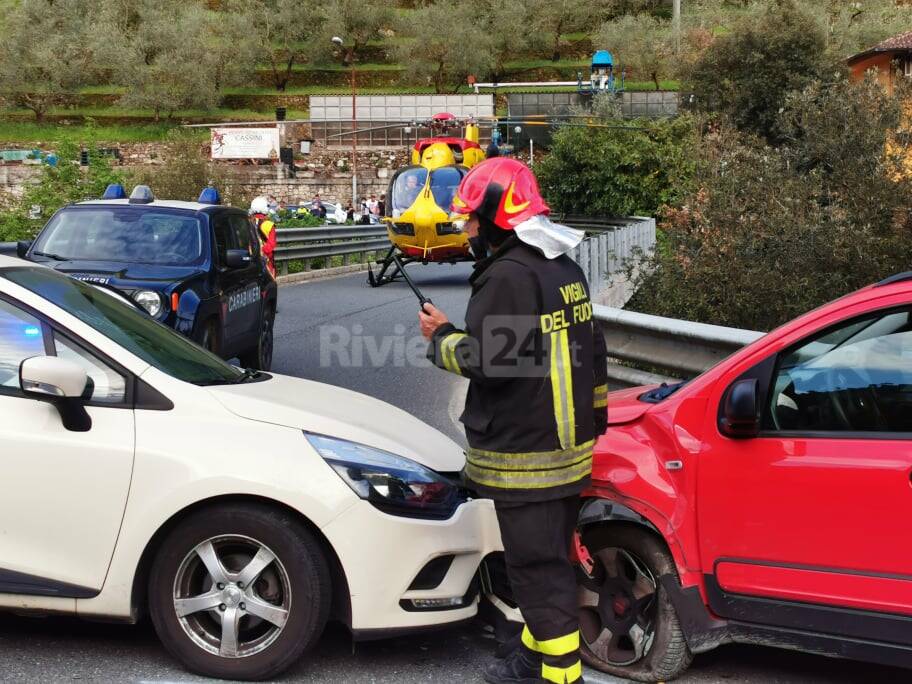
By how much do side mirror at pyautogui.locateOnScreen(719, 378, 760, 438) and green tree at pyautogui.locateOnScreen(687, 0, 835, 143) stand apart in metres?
49.9

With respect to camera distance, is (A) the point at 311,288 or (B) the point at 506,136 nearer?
(A) the point at 311,288

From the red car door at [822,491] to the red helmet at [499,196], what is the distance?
988 millimetres

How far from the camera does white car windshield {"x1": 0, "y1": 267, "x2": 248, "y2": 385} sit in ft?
15.5

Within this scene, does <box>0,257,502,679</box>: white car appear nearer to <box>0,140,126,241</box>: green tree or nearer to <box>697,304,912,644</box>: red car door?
<box>697,304,912,644</box>: red car door

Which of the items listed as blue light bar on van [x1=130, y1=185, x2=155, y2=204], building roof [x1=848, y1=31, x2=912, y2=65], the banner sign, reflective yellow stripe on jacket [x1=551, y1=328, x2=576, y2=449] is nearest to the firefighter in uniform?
reflective yellow stripe on jacket [x1=551, y1=328, x2=576, y2=449]

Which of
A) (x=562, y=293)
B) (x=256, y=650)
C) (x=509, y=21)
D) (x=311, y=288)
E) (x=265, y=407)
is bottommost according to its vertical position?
(x=311, y=288)

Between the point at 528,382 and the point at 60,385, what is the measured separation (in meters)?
1.62

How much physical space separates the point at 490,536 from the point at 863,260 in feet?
21.0

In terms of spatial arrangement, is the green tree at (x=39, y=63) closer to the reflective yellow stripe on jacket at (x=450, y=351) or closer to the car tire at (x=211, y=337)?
the car tire at (x=211, y=337)

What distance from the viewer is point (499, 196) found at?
4.02 metres

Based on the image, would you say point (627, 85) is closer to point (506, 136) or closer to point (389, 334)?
point (506, 136)

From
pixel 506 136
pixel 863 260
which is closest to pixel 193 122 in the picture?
pixel 506 136

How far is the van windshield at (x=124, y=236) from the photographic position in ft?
34.0

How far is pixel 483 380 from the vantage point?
3.93 m
